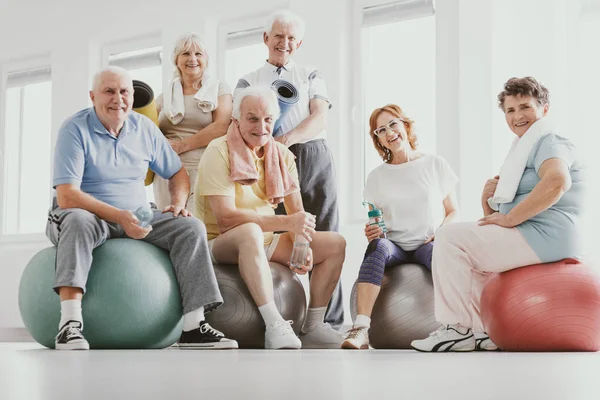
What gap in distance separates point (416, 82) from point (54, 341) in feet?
11.0

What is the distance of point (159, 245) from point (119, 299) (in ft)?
1.05

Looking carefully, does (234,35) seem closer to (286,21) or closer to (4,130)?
(286,21)

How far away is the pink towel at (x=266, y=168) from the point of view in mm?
3600

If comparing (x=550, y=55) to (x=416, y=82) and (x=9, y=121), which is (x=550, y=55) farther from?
(x=9, y=121)

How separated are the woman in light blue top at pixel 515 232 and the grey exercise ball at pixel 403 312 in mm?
345

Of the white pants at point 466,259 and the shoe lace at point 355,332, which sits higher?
the white pants at point 466,259

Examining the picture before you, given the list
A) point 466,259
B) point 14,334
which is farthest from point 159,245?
point 14,334

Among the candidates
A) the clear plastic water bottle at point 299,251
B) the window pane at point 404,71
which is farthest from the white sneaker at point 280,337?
the window pane at point 404,71

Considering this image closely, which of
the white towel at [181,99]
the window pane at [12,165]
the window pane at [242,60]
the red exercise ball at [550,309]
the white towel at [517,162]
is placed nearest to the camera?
the red exercise ball at [550,309]

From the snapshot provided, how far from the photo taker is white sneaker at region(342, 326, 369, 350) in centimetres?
332

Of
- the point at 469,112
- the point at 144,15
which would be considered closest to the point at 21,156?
the point at 144,15

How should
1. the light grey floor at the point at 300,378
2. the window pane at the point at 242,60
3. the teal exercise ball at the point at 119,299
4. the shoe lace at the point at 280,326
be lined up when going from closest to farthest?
the light grey floor at the point at 300,378 < the teal exercise ball at the point at 119,299 < the shoe lace at the point at 280,326 < the window pane at the point at 242,60

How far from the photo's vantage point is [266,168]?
3.68 meters

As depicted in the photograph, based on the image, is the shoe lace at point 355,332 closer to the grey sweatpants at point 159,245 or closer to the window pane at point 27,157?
the grey sweatpants at point 159,245
